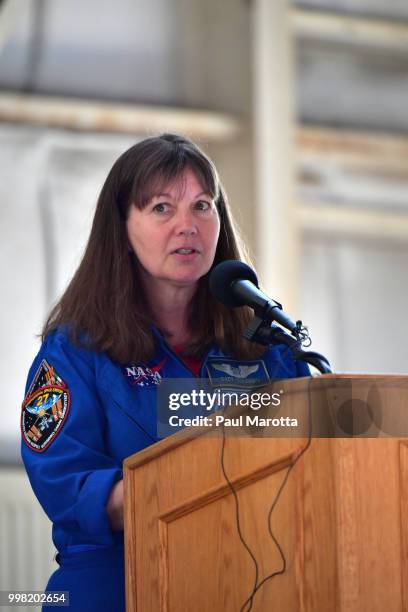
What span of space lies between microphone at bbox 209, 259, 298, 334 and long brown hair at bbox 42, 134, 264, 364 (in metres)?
0.27

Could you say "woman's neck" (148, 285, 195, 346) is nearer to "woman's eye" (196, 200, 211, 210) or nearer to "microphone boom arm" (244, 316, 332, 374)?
"woman's eye" (196, 200, 211, 210)

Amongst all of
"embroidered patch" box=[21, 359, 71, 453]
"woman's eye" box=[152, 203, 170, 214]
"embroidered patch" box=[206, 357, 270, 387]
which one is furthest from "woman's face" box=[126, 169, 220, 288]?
"embroidered patch" box=[21, 359, 71, 453]

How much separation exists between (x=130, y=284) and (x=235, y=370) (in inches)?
9.4

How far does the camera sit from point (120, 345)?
188 cm

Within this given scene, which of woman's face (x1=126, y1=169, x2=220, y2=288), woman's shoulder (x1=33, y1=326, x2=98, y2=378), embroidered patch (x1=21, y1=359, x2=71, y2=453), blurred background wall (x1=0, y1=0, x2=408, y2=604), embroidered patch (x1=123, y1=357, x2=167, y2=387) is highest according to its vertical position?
blurred background wall (x1=0, y1=0, x2=408, y2=604)

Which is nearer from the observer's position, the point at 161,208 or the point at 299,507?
the point at 299,507

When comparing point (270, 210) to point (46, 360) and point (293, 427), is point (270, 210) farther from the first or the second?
point (293, 427)

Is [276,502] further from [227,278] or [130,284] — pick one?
[130,284]

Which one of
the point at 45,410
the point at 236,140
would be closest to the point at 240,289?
the point at 45,410

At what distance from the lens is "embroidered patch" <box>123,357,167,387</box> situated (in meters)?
1.86

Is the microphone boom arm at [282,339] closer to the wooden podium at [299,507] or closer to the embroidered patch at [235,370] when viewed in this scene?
the wooden podium at [299,507]

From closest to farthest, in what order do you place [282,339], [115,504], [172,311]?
[282,339]
[115,504]
[172,311]

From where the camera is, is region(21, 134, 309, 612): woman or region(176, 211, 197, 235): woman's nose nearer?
region(21, 134, 309, 612): woman

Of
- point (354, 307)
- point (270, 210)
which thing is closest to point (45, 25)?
point (270, 210)
